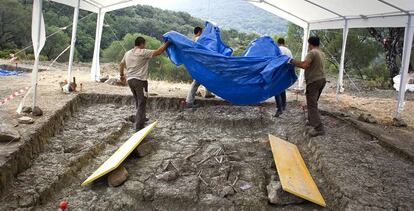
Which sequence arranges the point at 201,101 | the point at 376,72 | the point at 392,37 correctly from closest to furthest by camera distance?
the point at 201,101 → the point at 392,37 → the point at 376,72

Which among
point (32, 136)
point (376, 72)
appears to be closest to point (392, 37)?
point (376, 72)

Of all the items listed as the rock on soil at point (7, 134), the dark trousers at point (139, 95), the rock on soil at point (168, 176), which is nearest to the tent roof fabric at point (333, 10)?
the dark trousers at point (139, 95)

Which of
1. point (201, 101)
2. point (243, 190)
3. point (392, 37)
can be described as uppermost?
point (392, 37)

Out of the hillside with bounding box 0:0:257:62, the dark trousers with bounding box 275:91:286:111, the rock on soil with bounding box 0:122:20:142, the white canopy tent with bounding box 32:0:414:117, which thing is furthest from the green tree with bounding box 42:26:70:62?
the rock on soil with bounding box 0:122:20:142

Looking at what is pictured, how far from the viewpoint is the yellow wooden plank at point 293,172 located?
372 centimetres

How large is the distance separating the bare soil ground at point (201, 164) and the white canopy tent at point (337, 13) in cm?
144

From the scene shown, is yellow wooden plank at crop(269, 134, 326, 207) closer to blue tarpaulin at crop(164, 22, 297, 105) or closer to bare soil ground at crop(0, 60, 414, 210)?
bare soil ground at crop(0, 60, 414, 210)

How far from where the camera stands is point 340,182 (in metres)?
3.88

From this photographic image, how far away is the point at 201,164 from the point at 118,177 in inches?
43.5

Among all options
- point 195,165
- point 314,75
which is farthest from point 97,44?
point 314,75

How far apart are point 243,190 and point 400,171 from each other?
1.93 meters

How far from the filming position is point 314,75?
5.22 meters

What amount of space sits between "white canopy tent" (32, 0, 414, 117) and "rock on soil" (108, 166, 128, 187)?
2.53 metres

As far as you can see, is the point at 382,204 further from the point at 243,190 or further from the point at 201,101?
the point at 201,101
